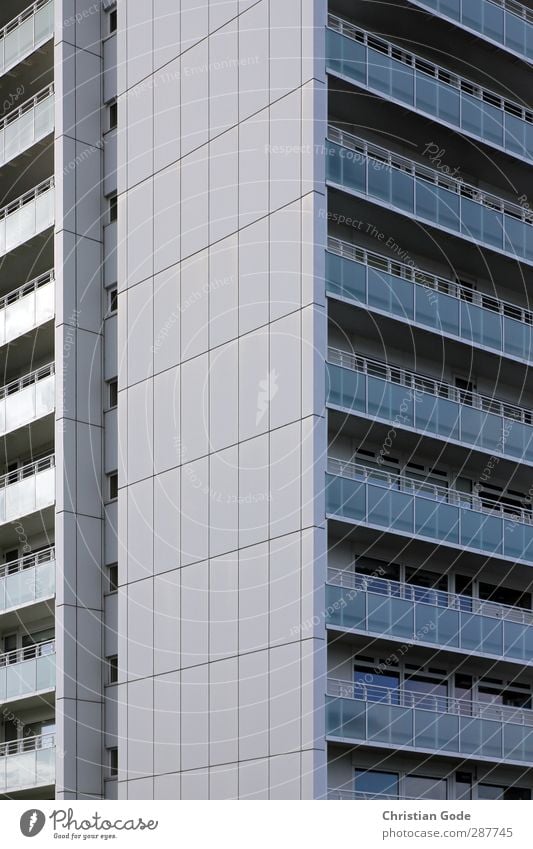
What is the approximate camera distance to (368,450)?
43156 millimetres

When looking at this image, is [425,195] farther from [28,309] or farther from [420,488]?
[28,309]

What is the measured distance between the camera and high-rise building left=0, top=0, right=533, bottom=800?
39.7 metres

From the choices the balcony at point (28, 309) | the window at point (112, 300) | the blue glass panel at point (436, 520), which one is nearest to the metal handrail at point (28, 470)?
the balcony at point (28, 309)

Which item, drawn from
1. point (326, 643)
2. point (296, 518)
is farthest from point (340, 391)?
point (326, 643)

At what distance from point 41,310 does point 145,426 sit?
22.3 ft

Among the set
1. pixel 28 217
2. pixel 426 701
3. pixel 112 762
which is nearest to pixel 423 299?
pixel 426 701

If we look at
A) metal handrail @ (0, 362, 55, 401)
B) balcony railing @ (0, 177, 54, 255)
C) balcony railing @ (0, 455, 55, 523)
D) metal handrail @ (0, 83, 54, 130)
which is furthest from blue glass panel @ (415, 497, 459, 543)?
metal handrail @ (0, 83, 54, 130)

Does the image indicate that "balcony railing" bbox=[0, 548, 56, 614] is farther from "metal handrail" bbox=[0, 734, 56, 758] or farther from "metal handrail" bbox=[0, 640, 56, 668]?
"metal handrail" bbox=[0, 734, 56, 758]

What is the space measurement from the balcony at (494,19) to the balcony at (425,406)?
9429 mm

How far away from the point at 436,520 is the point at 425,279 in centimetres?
746

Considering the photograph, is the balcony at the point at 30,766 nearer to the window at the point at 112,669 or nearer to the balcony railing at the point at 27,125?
the window at the point at 112,669

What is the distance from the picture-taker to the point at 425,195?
43188 mm

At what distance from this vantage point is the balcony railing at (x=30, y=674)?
45906 millimetres

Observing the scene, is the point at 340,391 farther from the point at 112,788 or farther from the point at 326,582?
the point at 112,788
